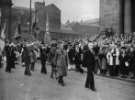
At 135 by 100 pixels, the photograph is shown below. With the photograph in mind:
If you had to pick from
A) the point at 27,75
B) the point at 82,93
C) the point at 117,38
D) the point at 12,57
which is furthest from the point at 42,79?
the point at 117,38

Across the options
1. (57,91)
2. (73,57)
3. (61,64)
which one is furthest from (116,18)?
(57,91)

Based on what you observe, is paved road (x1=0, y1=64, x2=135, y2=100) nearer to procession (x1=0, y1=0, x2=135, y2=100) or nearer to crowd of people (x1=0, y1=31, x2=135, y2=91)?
procession (x1=0, y1=0, x2=135, y2=100)

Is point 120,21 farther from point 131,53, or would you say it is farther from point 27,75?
point 27,75

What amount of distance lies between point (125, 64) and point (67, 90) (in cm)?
304

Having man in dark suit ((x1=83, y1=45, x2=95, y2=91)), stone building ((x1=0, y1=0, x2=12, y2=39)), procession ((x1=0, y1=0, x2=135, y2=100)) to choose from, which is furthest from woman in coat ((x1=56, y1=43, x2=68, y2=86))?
stone building ((x1=0, y1=0, x2=12, y2=39))

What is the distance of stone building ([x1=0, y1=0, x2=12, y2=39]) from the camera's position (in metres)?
5.03

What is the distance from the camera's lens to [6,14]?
564cm

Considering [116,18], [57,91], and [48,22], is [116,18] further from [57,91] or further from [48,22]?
[57,91]

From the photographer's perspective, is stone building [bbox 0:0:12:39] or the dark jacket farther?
the dark jacket

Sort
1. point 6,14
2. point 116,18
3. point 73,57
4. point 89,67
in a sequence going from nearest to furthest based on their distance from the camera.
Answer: point 6,14 < point 89,67 < point 116,18 < point 73,57

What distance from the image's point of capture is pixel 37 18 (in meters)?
6.68

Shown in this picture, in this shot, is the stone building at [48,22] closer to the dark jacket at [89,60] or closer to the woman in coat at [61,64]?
the woman in coat at [61,64]

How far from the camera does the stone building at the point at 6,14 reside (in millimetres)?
5027

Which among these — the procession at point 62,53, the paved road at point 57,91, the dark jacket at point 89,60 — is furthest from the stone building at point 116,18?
the paved road at point 57,91
